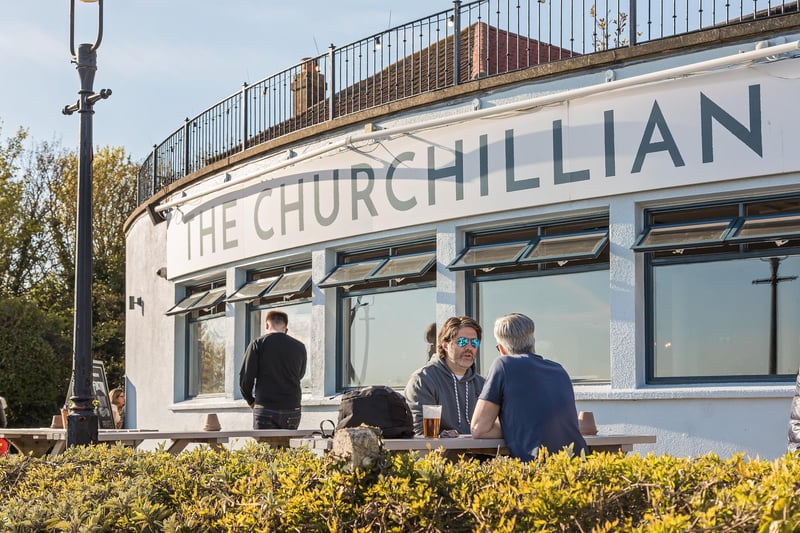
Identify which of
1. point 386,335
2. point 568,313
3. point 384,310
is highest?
point 384,310

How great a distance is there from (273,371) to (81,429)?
9.17ft

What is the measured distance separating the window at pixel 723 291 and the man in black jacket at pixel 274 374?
3.50 meters

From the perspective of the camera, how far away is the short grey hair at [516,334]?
6277 millimetres

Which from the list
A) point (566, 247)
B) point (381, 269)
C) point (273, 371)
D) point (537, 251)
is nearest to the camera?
point (566, 247)

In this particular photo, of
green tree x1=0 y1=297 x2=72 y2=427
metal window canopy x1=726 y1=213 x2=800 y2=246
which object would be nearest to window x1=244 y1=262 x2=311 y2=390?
metal window canopy x1=726 y1=213 x2=800 y2=246

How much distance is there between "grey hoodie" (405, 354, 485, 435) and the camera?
24.1 ft

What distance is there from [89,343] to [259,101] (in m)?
7.26

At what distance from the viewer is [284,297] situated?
50.1 feet

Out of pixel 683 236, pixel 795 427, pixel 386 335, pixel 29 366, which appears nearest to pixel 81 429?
pixel 386 335

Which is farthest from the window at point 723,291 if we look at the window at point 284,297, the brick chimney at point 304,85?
the brick chimney at point 304,85

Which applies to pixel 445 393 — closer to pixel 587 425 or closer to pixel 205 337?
pixel 587 425

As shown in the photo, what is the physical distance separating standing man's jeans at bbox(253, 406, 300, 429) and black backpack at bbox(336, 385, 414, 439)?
195 inches

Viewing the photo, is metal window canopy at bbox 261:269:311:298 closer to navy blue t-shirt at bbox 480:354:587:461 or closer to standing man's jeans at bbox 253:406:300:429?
standing man's jeans at bbox 253:406:300:429

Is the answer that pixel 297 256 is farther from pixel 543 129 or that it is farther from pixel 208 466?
pixel 208 466
